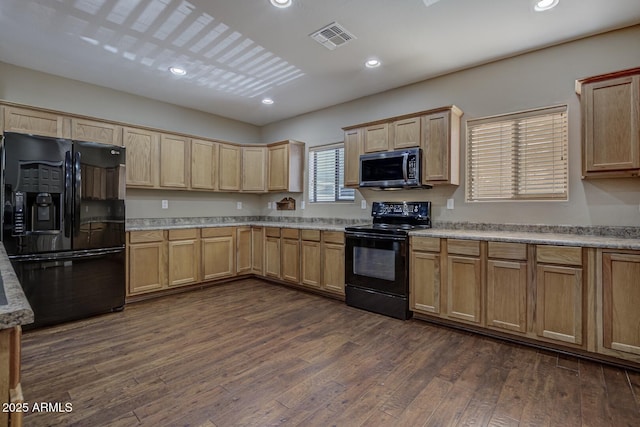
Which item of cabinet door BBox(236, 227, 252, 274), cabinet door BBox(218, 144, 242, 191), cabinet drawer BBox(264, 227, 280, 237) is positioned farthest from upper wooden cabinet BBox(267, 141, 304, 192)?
cabinet door BBox(236, 227, 252, 274)

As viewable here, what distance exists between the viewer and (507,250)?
9.21ft

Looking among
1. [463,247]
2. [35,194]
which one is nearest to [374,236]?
[463,247]

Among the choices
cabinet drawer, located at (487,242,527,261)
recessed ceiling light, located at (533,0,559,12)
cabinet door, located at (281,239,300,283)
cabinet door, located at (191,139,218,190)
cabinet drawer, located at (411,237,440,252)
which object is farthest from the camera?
cabinet door, located at (191,139,218,190)

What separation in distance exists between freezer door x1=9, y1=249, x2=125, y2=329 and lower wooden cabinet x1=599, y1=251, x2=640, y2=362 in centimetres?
466

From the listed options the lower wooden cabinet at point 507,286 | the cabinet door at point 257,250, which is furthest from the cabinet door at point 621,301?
the cabinet door at point 257,250

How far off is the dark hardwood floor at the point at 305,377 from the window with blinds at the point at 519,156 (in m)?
1.55

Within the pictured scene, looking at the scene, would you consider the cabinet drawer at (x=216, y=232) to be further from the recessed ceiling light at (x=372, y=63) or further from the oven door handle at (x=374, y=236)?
the recessed ceiling light at (x=372, y=63)

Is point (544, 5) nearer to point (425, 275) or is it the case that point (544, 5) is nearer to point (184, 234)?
point (425, 275)

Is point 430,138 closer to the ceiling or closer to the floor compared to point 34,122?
closer to the floor

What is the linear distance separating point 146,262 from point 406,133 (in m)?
3.62

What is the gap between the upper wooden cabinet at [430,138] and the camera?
3.45m

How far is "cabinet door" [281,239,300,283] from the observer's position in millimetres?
4568

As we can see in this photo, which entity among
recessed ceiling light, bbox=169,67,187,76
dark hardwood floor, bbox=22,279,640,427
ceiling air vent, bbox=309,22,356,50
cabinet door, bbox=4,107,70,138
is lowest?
dark hardwood floor, bbox=22,279,640,427

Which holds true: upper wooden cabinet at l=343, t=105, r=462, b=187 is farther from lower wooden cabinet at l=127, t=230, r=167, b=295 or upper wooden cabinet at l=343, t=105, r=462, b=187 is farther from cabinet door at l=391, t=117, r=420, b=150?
lower wooden cabinet at l=127, t=230, r=167, b=295
